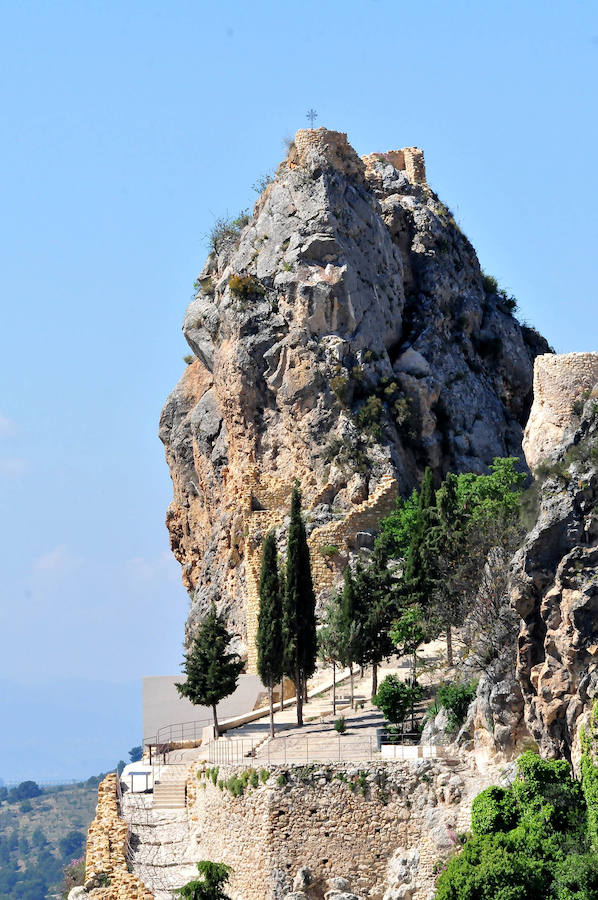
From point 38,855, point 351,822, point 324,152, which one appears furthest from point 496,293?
point 38,855

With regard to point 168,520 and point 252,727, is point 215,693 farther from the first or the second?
point 168,520

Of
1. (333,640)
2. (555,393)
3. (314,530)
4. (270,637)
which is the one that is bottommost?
(270,637)

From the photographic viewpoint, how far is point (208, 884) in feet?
124

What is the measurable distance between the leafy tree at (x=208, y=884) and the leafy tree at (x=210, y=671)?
10.2 meters

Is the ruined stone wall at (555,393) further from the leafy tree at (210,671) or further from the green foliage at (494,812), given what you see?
the leafy tree at (210,671)

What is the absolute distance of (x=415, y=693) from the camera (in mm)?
44938

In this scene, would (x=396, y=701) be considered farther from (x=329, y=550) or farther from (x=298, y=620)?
(x=329, y=550)

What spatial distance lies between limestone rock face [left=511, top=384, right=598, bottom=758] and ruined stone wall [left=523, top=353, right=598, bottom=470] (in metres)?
6.42

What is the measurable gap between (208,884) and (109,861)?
419cm

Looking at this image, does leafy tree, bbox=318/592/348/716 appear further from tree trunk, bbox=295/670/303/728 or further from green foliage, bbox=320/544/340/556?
green foliage, bbox=320/544/340/556

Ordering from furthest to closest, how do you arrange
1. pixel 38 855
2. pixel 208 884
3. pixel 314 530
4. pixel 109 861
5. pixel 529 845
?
pixel 38 855 < pixel 314 530 < pixel 109 861 < pixel 208 884 < pixel 529 845

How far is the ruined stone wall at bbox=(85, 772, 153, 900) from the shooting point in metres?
37.4

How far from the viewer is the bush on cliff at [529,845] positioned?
3372 centimetres

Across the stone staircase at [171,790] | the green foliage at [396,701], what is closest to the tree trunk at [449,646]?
the green foliage at [396,701]
